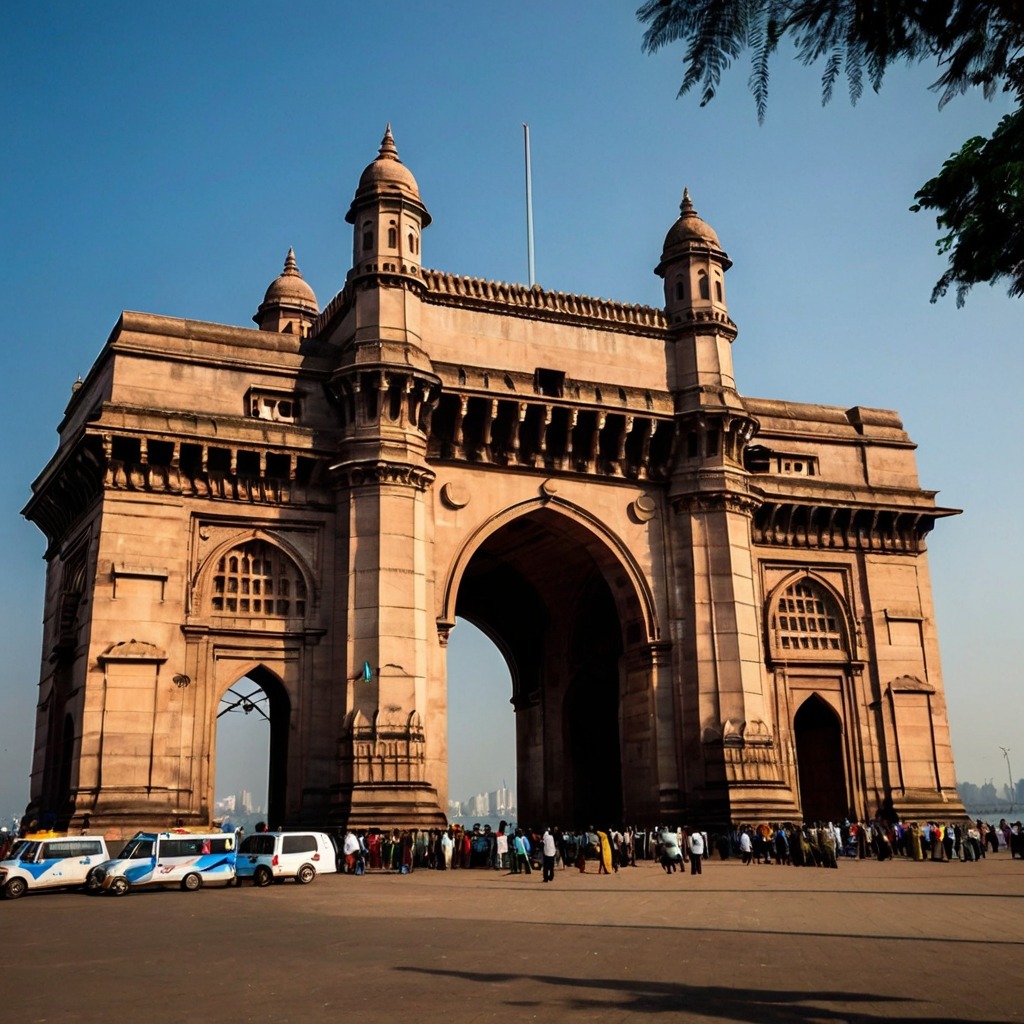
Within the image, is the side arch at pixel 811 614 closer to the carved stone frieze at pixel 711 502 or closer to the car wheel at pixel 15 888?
the carved stone frieze at pixel 711 502

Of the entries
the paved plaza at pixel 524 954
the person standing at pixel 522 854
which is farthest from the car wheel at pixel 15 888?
the person standing at pixel 522 854

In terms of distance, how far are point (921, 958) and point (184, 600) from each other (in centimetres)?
2225

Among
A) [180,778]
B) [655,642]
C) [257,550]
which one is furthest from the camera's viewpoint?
[655,642]

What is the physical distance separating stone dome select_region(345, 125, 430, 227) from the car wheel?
20.4m

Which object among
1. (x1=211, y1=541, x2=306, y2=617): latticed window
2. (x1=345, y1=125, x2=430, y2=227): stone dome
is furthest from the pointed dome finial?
(x1=211, y1=541, x2=306, y2=617): latticed window

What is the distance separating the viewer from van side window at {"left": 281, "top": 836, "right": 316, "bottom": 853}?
27438 millimetres

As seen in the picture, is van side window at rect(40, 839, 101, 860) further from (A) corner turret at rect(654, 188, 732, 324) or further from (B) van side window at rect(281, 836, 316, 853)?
(A) corner turret at rect(654, 188, 732, 324)

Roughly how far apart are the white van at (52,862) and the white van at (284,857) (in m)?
3.19

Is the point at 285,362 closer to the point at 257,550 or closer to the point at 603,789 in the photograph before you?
the point at 257,550

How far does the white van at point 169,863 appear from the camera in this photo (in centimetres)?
2548

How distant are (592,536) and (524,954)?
22588 millimetres

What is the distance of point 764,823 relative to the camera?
33.5m

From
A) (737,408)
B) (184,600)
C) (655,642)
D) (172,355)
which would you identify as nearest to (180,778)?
(184,600)

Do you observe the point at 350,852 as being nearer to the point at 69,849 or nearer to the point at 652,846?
the point at 69,849
